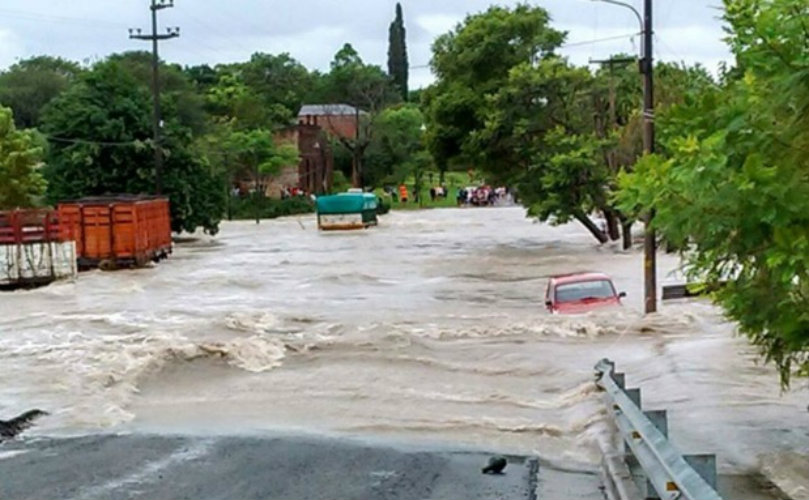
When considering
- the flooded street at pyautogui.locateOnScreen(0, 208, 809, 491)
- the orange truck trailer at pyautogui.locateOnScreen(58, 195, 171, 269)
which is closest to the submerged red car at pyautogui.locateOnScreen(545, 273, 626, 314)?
the flooded street at pyautogui.locateOnScreen(0, 208, 809, 491)

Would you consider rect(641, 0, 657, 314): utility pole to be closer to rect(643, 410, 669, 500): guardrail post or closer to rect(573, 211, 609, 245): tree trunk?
rect(643, 410, 669, 500): guardrail post

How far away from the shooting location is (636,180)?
855cm

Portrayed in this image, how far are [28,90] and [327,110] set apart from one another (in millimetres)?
36539

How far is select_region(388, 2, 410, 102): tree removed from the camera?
157 m

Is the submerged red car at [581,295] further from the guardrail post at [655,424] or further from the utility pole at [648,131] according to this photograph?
the guardrail post at [655,424]

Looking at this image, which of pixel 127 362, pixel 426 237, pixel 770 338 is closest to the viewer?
pixel 770 338

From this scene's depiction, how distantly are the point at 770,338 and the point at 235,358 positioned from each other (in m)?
14.3

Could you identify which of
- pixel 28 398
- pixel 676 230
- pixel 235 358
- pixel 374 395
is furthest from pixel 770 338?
pixel 235 358

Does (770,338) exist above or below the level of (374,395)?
above

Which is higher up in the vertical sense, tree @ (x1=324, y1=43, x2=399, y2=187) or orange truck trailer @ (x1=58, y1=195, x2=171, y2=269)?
tree @ (x1=324, y1=43, x2=399, y2=187)

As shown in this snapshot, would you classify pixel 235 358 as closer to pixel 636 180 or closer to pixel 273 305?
pixel 273 305

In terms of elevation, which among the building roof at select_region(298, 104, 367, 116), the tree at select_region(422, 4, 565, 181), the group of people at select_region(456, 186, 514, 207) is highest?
the building roof at select_region(298, 104, 367, 116)

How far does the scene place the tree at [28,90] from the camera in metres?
108

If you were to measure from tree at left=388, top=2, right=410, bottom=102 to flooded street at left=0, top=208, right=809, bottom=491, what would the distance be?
117 m
